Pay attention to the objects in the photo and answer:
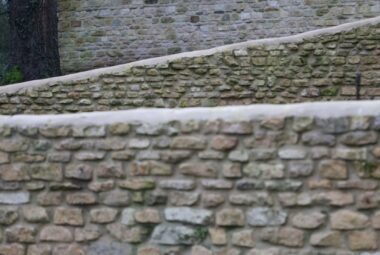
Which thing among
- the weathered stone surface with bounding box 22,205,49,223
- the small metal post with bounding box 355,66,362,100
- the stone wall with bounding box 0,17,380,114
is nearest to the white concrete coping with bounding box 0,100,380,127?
the weathered stone surface with bounding box 22,205,49,223

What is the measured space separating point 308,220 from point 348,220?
0.21m

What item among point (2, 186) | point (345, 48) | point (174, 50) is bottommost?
point (2, 186)

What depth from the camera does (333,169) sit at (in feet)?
11.5

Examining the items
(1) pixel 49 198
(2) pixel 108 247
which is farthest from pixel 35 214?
(2) pixel 108 247

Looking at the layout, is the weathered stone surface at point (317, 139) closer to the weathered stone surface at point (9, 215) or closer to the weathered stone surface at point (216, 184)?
the weathered stone surface at point (216, 184)

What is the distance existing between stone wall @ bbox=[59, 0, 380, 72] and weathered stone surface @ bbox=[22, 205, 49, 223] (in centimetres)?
767

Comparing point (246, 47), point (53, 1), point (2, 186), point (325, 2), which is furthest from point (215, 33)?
point (2, 186)

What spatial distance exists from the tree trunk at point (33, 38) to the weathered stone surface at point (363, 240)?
618 centimetres

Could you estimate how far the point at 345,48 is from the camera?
7.29 meters

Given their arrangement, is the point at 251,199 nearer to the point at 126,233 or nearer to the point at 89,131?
the point at 126,233

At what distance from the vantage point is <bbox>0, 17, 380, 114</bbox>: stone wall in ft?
23.8

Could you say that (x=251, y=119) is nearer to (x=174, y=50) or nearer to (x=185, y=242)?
(x=185, y=242)

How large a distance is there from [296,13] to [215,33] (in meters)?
1.42

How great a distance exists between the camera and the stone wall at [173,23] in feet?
36.2
